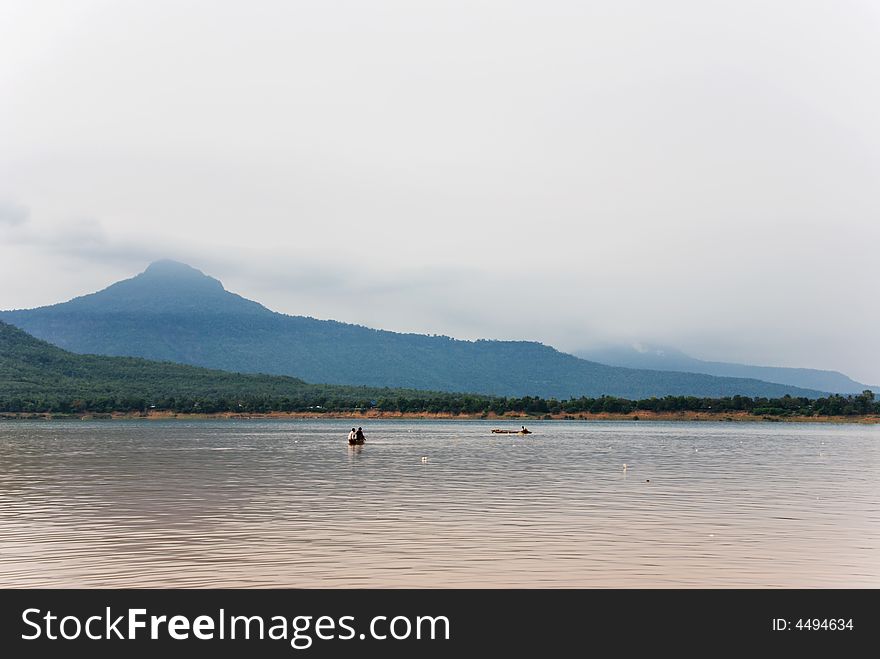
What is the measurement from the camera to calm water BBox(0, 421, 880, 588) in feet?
99.8

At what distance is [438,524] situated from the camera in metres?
42.3

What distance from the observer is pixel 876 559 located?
3381 cm

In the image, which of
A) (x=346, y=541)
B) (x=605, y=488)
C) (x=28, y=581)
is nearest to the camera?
(x=28, y=581)

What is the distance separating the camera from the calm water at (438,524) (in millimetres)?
30422
